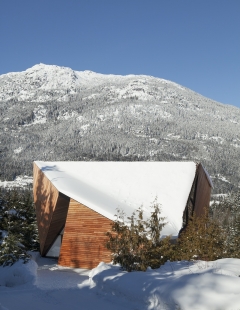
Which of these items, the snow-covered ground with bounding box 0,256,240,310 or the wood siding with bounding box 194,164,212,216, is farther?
the wood siding with bounding box 194,164,212,216

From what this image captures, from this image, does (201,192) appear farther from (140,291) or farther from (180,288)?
(180,288)

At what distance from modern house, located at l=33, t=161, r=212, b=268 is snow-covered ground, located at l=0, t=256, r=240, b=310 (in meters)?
5.91

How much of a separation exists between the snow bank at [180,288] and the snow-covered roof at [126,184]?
6.72 metres

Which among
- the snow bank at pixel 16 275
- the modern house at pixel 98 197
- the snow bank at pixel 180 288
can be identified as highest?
the modern house at pixel 98 197

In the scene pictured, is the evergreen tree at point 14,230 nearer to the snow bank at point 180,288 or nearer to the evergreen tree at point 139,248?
the evergreen tree at point 139,248

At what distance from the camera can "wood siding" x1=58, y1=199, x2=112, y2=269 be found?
14273 mm

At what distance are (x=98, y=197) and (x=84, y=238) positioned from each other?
2.09 m

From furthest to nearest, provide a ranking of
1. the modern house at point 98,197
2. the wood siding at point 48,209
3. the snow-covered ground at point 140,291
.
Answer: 1. the wood siding at point 48,209
2. the modern house at point 98,197
3. the snow-covered ground at point 140,291

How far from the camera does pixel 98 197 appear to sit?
51.2 feet

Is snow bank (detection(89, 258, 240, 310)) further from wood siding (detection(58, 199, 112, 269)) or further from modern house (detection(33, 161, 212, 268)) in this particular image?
wood siding (detection(58, 199, 112, 269))

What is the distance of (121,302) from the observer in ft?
19.7

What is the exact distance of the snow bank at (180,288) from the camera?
4.86 metres

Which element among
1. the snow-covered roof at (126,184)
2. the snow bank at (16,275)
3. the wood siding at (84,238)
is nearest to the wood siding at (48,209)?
the snow-covered roof at (126,184)

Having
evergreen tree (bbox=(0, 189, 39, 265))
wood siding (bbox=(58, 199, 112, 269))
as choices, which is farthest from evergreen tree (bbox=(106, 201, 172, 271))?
wood siding (bbox=(58, 199, 112, 269))
